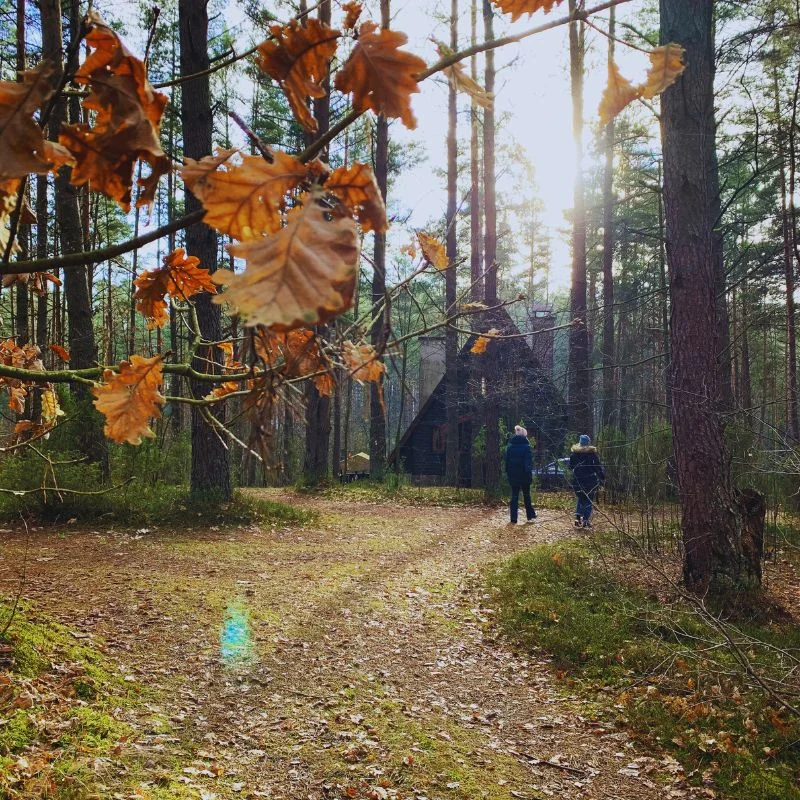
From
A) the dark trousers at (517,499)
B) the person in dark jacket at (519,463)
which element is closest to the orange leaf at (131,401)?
the person in dark jacket at (519,463)

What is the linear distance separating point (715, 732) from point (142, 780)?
12.0 feet

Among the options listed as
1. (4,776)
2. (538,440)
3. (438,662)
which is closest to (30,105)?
(4,776)

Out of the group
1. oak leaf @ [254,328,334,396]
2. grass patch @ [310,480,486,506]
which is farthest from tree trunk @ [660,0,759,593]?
grass patch @ [310,480,486,506]

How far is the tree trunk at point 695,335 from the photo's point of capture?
240 inches

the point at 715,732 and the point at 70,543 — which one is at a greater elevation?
the point at 70,543

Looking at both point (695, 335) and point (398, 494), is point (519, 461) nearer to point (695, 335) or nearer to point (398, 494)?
point (398, 494)

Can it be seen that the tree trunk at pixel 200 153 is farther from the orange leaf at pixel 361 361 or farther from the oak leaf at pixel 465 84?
the oak leaf at pixel 465 84

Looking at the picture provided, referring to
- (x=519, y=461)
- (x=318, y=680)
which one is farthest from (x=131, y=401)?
(x=519, y=461)

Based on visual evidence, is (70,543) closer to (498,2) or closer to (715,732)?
(715,732)

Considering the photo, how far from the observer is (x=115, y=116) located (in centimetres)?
72

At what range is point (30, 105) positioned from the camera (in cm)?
67

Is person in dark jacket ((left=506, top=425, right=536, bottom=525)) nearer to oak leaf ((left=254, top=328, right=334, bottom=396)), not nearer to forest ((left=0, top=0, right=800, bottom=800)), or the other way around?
forest ((left=0, top=0, right=800, bottom=800))

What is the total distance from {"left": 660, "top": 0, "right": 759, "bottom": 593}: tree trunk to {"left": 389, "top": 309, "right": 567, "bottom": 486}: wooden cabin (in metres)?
7.36

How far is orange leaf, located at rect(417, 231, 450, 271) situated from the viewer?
4.55 feet
